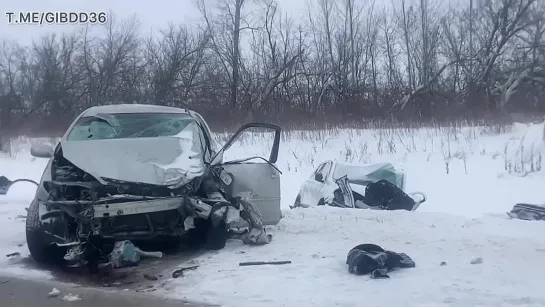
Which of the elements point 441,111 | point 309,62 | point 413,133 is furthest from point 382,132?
point 309,62

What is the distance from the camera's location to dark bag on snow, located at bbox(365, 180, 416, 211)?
9578 millimetres

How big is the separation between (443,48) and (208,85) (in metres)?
12.8

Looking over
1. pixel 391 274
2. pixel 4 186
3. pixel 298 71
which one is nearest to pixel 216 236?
pixel 391 274

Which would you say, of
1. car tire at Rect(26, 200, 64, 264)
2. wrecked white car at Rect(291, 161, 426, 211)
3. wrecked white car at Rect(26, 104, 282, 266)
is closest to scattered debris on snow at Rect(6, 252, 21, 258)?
car tire at Rect(26, 200, 64, 264)

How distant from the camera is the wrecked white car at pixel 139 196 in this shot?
19.5 ft

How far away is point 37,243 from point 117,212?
1.20 meters

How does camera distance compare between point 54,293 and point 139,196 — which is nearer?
point 54,293

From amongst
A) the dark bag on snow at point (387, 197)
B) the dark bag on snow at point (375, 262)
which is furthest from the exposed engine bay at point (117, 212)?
the dark bag on snow at point (387, 197)

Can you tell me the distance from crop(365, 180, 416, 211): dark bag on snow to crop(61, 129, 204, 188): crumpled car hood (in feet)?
12.4

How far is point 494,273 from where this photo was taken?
534 cm

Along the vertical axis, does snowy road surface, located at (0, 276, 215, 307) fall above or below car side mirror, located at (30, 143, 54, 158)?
below

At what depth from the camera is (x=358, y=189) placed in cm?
997

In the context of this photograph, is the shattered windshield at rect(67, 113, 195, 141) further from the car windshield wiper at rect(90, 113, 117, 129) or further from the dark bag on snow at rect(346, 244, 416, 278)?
the dark bag on snow at rect(346, 244, 416, 278)

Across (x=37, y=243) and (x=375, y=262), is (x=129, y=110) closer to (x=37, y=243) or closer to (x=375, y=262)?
(x=37, y=243)
